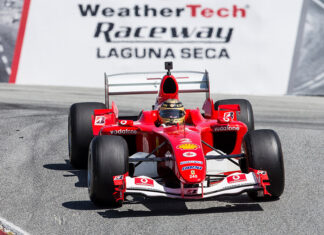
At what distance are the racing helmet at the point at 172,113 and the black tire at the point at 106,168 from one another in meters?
1.23

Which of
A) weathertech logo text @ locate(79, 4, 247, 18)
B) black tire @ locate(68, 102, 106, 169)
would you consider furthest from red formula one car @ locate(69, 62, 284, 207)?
weathertech logo text @ locate(79, 4, 247, 18)

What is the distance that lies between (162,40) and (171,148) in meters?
11.6

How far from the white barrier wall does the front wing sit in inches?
455

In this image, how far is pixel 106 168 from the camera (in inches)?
293

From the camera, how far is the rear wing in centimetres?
1056

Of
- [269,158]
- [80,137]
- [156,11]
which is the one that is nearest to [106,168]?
[269,158]

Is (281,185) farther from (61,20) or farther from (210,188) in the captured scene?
(61,20)

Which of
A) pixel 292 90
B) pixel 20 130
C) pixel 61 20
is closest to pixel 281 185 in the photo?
pixel 20 130

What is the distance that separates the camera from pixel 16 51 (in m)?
19.5

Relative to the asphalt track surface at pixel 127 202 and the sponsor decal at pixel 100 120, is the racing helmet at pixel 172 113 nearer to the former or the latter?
the sponsor decal at pixel 100 120

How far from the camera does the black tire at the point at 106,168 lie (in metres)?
7.44

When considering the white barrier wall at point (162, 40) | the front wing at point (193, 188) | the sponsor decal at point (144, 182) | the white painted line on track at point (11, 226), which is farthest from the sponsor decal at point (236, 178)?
the white barrier wall at point (162, 40)

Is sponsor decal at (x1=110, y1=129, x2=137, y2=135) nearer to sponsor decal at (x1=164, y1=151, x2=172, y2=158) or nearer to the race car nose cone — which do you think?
sponsor decal at (x1=164, y1=151, x2=172, y2=158)

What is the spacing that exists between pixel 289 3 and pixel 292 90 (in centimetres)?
221
